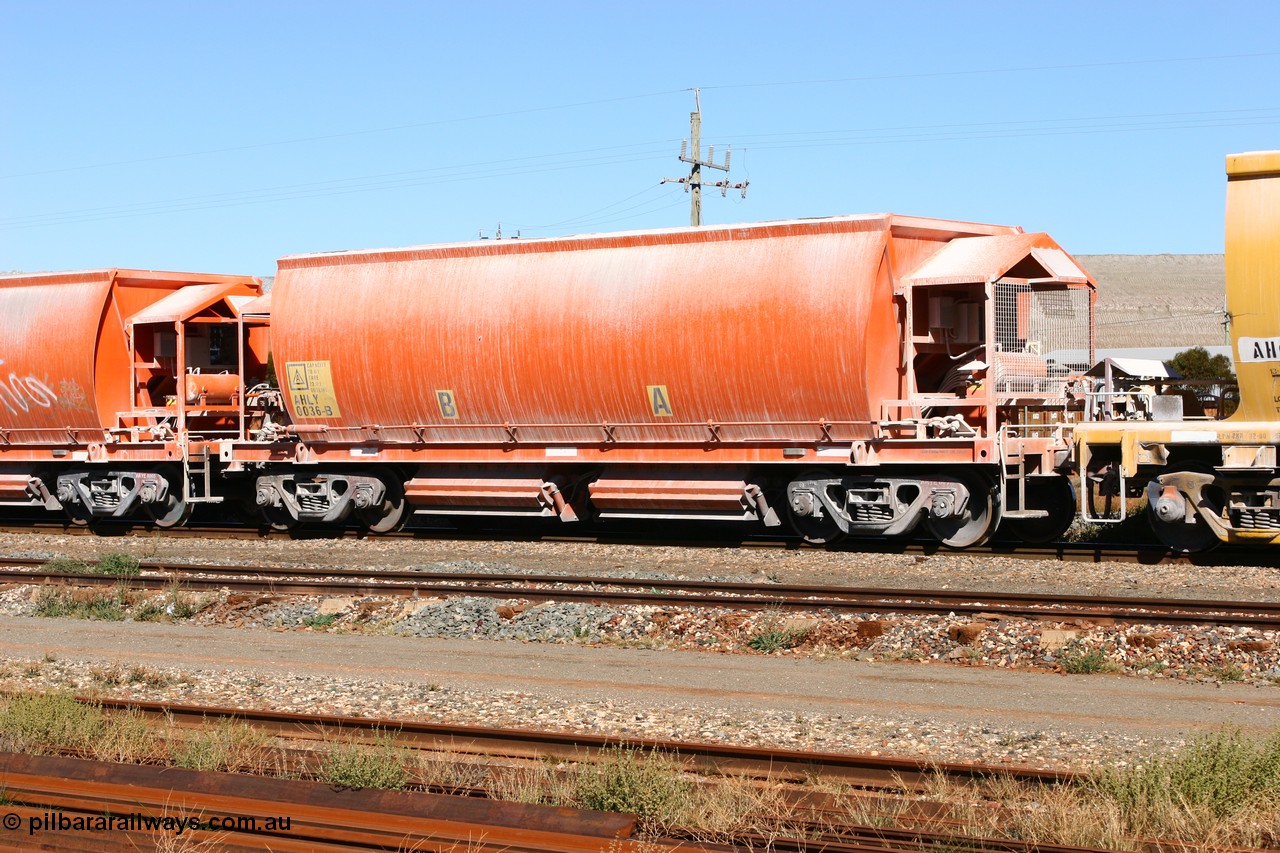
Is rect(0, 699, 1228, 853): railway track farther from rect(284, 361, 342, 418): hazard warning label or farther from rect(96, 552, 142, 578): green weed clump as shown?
rect(284, 361, 342, 418): hazard warning label

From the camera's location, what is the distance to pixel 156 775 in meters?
7.13

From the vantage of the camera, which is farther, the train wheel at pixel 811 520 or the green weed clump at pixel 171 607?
the train wheel at pixel 811 520

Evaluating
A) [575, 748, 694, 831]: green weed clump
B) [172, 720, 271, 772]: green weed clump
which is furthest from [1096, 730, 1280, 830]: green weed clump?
[172, 720, 271, 772]: green weed clump

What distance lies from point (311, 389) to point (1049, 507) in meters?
11.1

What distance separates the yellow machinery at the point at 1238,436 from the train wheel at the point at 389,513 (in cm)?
1057

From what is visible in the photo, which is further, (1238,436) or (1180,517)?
(1180,517)

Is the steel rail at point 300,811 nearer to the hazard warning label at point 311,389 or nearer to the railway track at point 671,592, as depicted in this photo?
the railway track at point 671,592

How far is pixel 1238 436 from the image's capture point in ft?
49.5

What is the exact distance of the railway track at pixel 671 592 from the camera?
1210 cm

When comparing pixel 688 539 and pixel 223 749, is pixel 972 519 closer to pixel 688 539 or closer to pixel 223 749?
pixel 688 539

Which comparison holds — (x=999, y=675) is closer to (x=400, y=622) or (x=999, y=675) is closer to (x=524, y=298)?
(x=400, y=622)

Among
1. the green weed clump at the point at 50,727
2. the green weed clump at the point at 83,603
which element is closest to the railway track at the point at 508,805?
the green weed clump at the point at 50,727

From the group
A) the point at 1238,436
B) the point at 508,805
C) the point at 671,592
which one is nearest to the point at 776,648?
the point at 671,592

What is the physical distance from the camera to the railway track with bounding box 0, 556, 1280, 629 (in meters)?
12.1
